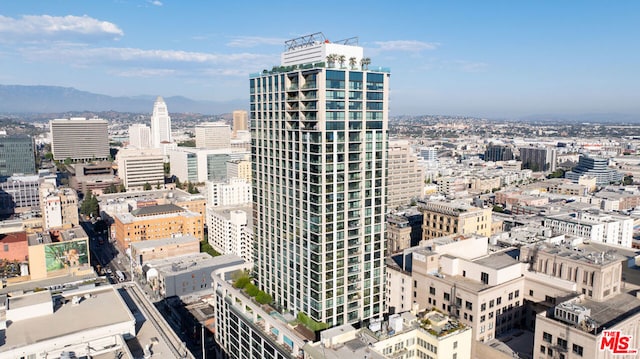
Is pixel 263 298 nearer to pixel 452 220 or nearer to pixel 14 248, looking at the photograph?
pixel 452 220

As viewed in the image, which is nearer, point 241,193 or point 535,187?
point 241,193

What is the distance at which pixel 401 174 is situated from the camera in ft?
523

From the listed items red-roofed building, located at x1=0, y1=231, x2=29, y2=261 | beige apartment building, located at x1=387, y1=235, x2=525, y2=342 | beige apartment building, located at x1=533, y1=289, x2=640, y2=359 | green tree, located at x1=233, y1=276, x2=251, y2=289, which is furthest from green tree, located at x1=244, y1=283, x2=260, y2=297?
red-roofed building, located at x1=0, y1=231, x2=29, y2=261

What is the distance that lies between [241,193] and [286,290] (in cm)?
11062

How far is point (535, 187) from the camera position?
191 meters

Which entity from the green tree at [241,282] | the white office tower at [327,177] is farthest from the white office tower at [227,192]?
the white office tower at [327,177]

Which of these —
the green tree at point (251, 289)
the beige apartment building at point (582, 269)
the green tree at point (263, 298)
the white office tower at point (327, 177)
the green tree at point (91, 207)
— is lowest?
the green tree at point (91, 207)

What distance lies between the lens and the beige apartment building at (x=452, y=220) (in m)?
88.8

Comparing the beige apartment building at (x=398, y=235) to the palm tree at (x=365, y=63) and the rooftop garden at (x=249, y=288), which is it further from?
the palm tree at (x=365, y=63)

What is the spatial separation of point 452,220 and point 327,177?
4854 centimetres

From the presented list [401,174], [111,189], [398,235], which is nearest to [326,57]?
[398,235]

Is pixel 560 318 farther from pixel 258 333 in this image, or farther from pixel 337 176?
pixel 258 333

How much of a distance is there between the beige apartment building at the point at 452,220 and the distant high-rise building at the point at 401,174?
56.9 metres

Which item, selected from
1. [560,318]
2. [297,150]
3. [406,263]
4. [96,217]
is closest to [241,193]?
[96,217]
